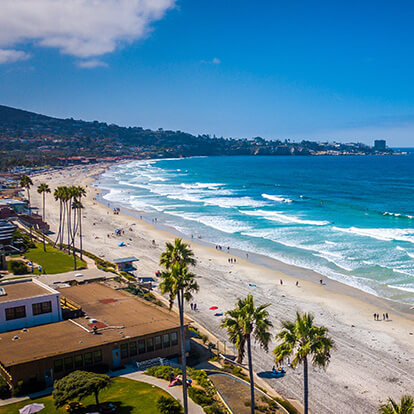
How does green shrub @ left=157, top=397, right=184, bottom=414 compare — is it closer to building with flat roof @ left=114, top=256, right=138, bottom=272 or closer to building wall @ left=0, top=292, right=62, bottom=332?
building wall @ left=0, top=292, right=62, bottom=332

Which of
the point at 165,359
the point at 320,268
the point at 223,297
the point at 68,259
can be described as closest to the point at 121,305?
the point at 165,359

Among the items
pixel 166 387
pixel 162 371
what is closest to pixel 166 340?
pixel 162 371

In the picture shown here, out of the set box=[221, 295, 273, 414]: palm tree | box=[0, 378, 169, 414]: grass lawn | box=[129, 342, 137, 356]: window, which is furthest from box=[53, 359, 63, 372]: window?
box=[221, 295, 273, 414]: palm tree

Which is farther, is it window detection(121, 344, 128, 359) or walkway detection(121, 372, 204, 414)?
window detection(121, 344, 128, 359)

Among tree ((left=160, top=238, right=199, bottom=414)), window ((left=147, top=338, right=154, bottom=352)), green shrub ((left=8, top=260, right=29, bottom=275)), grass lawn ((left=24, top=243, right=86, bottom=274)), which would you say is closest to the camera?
tree ((left=160, top=238, right=199, bottom=414))

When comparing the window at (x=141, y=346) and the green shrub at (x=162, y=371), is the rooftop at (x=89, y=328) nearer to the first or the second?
the window at (x=141, y=346)

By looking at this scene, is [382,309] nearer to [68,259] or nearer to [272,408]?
[272,408]

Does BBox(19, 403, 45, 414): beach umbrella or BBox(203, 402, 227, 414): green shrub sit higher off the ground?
BBox(19, 403, 45, 414): beach umbrella

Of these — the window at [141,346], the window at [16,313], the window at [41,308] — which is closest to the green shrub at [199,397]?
the window at [141,346]
